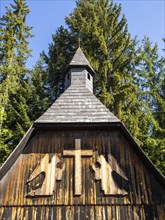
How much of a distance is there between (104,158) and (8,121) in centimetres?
1094

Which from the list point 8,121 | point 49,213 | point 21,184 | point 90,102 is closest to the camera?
point 49,213

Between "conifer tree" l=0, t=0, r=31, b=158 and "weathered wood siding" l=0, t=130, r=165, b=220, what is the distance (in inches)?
292

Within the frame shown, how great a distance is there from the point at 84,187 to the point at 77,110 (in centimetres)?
257

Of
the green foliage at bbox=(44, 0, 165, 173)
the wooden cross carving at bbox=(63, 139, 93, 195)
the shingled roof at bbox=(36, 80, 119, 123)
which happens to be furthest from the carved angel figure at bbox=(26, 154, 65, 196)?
the green foliage at bbox=(44, 0, 165, 173)

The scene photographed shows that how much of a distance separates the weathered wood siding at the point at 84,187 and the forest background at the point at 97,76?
237 inches

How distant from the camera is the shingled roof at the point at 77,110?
24.6 feet

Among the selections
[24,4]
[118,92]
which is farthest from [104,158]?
[24,4]

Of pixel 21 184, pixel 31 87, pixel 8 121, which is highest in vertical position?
pixel 31 87

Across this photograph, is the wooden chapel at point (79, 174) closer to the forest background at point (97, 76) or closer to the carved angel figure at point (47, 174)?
the carved angel figure at point (47, 174)

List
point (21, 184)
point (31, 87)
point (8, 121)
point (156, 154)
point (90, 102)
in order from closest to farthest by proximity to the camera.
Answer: point (21, 184) < point (90, 102) < point (156, 154) < point (8, 121) < point (31, 87)

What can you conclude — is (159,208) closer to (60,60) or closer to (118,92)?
(118,92)

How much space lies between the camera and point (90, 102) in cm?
839

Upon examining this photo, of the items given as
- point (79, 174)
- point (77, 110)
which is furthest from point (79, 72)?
point (79, 174)

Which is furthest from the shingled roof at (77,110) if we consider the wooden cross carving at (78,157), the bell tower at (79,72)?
the bell tower at (79,72)
